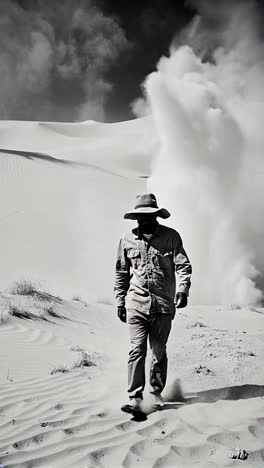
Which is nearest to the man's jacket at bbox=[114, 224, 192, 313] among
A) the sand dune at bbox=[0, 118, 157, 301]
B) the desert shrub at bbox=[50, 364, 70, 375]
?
the desert shrub at bbox=[50, 364, 70, 375]

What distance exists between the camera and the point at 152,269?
3.61 m

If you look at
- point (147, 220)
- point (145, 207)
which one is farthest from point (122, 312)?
point (145, 207)

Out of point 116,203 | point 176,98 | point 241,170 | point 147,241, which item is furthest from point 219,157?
point 147,241

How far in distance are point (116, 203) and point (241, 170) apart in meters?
8.89

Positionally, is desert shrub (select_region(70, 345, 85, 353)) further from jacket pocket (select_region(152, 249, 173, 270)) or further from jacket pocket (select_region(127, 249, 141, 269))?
jacket pocket (select_region(152, 249, 173, 270))

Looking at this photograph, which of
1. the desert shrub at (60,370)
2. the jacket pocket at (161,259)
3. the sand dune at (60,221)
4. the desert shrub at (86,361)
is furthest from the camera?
the sand dune at (60,221)

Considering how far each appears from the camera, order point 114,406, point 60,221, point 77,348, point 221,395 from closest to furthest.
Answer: point 114,406
point 221,395
point 77,348
point 60,221

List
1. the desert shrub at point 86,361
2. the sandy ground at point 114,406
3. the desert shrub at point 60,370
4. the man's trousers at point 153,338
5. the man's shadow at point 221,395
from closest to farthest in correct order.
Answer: the sandy ground at point 114,406 → the man's trousers at point 153,338 → the man's shadow at point 221,395 → the desert shrub at point 60,370 → the desert shrub at point 86,361

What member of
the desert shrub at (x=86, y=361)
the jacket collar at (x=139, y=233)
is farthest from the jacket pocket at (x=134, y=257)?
the desert shrub at (x=86, y=361)

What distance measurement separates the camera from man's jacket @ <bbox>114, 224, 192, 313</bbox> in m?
3.57

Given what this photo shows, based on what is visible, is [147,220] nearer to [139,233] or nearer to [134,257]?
[139,233]

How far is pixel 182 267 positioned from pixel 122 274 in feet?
1.80

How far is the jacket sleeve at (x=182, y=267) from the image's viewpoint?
11.6 ft

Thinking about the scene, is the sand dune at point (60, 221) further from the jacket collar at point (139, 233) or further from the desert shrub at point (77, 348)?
the jacket collar at point (139, 233)
